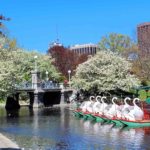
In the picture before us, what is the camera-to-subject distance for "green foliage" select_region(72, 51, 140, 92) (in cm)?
6688

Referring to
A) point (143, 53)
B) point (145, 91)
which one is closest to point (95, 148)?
point (145, 91)

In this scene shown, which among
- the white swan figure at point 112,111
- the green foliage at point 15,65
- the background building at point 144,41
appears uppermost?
the background building at point 144,41

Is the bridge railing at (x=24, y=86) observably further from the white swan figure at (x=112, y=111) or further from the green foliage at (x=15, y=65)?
the white swan figure at (x=112, y=111)

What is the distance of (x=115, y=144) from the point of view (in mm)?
29984

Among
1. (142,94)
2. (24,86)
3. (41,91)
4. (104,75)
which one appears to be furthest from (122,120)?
(24,86)

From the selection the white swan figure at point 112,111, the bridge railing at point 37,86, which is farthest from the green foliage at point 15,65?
the white swan figure at point 112,111

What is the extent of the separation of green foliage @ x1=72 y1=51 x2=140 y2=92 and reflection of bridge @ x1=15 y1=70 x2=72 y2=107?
380 inches

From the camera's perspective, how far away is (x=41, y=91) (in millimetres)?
78688

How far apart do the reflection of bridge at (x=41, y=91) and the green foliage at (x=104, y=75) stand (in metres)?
9.65

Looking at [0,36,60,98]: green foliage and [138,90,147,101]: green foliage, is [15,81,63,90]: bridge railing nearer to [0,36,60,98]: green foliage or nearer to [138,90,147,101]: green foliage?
[0,36,60,98]: green foliage

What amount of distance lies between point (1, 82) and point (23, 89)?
60.7 feet

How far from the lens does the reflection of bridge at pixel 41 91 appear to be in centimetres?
7775

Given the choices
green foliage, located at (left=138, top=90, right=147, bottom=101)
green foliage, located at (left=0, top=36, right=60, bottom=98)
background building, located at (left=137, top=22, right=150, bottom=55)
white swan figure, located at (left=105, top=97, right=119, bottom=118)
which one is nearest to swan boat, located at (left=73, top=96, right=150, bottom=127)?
white swan figure, located at (left=105, top=97, right=119, bottom=118)

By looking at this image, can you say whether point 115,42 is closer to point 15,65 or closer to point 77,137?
point 15,65
